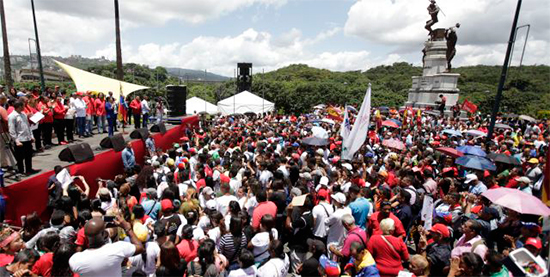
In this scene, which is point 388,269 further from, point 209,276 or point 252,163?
point 252,163

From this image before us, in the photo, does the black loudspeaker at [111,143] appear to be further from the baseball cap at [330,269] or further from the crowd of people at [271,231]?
the baseball cap at [330,269]

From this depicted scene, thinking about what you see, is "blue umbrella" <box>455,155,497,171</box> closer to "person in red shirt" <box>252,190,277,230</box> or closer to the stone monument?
"person in red shirt" <box>252,190,277,230</box>

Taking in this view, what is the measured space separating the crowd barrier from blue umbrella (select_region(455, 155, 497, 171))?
331 inches

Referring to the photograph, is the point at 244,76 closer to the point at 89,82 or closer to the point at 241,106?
the point at 241,106

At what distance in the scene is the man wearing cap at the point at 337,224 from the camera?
4434 millimetres

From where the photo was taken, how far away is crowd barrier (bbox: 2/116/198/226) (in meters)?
5.36

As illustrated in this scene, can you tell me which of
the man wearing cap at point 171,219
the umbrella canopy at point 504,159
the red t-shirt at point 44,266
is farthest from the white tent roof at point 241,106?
the red t-shirt at point 44,266

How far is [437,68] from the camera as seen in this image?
Answer: 2352cm

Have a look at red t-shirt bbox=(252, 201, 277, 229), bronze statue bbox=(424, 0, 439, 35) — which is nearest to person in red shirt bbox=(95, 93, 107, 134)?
red t-shirt bbox=(252, 201, 277, 229)

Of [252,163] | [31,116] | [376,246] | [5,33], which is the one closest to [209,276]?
[376,246]

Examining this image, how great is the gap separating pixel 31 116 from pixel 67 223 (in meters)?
4.85

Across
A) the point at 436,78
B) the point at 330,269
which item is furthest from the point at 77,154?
the point at 436,78

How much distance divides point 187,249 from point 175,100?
1665cm

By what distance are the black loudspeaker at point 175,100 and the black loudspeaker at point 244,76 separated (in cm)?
1561
